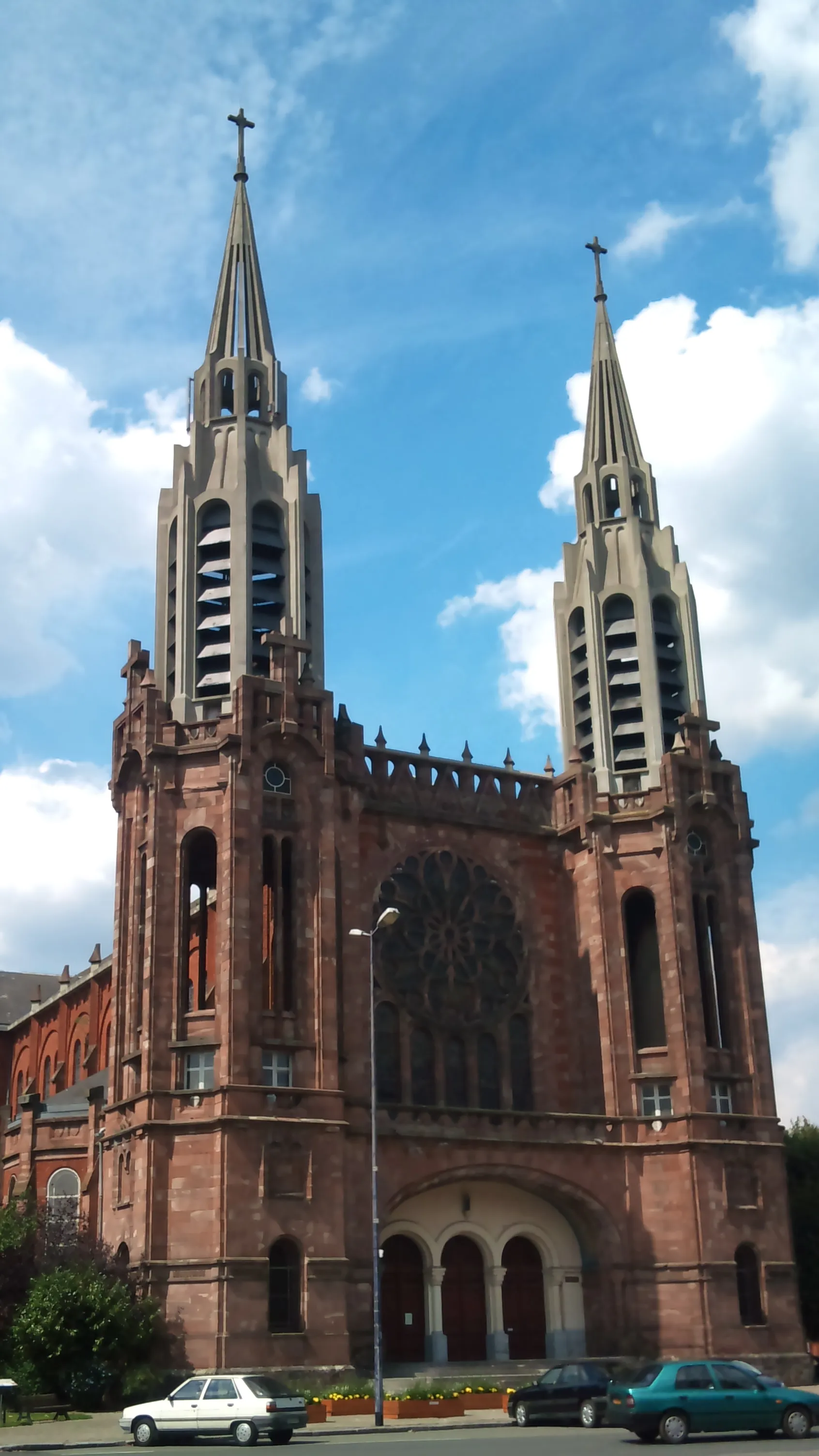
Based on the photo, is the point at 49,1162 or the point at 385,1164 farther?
the point at 49,1162

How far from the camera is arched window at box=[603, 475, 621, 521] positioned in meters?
60.2

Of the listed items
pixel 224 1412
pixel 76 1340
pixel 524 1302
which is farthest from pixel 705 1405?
pixel 524 1302

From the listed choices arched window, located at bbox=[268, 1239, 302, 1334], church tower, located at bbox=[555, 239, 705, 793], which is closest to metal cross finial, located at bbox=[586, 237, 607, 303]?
church tower, located at bbox=[555, 239, 705, 793]

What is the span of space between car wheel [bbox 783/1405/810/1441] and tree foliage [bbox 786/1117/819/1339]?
29843mm

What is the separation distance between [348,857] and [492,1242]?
12.5m

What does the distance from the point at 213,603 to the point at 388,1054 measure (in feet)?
51.3

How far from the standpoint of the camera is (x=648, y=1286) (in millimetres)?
45906

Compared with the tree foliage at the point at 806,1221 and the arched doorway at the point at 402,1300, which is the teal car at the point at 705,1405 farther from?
the tree foliage at the point at 806,1221

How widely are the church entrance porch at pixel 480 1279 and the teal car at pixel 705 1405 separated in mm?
18299

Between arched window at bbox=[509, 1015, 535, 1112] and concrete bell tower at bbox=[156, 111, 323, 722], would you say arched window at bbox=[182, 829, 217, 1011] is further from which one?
arched window at bbox=[509, 1015, 535, 1112]

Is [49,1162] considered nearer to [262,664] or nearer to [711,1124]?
[262,664]

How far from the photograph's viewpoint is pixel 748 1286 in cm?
4669

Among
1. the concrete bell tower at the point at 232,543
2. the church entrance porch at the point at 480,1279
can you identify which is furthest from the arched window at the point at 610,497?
the church entrance porch at the point at 480,1279

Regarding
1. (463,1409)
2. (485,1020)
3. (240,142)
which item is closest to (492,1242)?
(485,1020)
